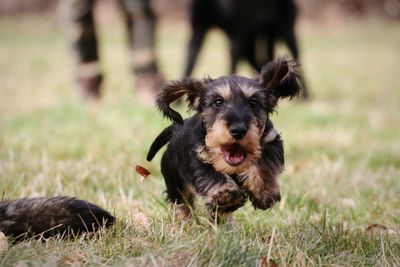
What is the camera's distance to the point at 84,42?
9000mm

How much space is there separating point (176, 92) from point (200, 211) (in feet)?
2.21

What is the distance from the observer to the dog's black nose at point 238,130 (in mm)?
3096

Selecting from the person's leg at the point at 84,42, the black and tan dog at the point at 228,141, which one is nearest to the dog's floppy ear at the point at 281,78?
the black and tan dog at the point at 228,141

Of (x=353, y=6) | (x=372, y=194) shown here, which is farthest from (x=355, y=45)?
(x=372, y=194)

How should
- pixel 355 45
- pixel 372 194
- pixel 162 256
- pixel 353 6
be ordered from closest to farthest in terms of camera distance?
1. pixel 162 256
2. pixel 372 194
3. pixel 355 45
4. pixel 353 6

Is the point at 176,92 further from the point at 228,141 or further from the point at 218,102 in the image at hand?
the point at 228,141

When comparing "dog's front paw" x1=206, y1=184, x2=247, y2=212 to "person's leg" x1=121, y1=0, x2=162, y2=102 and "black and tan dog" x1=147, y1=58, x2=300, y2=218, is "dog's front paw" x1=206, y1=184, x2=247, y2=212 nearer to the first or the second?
"black and tan dog" x1=147, y1=58, x2=300, y2=218

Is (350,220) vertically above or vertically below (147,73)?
below

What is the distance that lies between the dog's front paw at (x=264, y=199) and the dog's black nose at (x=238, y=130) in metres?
0.40

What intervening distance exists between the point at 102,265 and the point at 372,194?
2745mm

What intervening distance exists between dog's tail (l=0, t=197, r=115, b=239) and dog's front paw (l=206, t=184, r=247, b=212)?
1.78ft

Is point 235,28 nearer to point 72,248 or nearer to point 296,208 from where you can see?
point 296,208

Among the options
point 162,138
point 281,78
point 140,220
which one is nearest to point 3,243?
point 140,220

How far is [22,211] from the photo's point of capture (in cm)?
307
